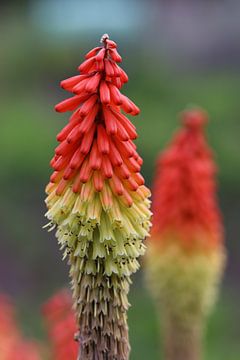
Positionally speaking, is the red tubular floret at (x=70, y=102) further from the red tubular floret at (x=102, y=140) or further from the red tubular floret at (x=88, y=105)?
the red tubular floret at (x=102, y=140)

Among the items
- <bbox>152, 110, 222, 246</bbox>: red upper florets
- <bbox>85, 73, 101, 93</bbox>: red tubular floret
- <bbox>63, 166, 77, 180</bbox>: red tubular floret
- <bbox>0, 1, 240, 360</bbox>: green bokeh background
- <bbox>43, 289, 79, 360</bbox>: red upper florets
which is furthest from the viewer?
<bbox>0, 1, 240, 360</bbox>: green bokeh background


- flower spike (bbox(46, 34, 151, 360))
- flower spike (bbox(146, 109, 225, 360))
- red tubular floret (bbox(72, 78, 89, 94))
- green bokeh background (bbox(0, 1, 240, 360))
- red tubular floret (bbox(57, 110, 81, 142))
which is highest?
green bokeh background (bbox(0, 1, 240, 360))

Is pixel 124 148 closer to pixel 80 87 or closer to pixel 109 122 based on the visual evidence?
pixel 109 122

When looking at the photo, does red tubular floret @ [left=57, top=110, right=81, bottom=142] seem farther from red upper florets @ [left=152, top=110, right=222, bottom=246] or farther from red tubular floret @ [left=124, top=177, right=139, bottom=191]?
red upper florets @ [left=152, top=110, right=222, bottom=246]

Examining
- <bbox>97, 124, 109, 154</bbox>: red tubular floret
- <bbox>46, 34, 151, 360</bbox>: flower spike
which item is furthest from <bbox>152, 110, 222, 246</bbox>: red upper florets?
<bbox>97, 124, 109, 154</bbox>: red tubular floret

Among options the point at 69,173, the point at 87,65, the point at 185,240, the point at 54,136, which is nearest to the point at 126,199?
the point at 69,173

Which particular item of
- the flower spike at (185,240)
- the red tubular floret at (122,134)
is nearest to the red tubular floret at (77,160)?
the red tubular floret at (122,134)
